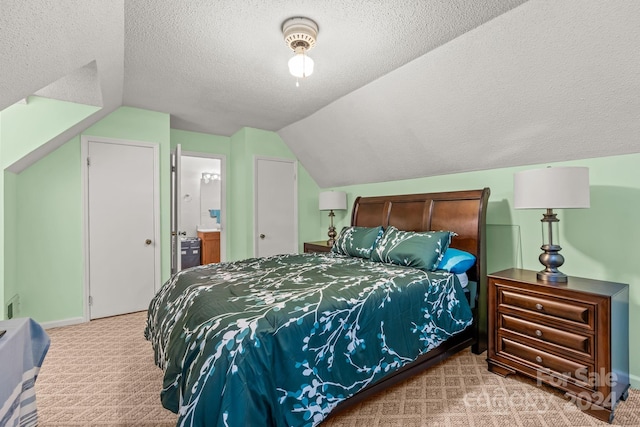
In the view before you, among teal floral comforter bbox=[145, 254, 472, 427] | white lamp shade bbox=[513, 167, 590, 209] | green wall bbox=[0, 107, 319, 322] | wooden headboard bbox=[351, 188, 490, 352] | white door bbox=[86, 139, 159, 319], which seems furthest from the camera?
white door bbox=[86, 139, 159, 319]

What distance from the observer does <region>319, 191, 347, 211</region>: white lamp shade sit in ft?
13.6

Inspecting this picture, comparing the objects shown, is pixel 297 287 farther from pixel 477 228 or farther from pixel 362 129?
pixel 362 129

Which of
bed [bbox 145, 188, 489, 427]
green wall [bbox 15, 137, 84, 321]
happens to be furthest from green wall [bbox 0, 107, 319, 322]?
bed [bbox 145, 188, 489, 427]

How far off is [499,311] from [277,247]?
303 centimetres

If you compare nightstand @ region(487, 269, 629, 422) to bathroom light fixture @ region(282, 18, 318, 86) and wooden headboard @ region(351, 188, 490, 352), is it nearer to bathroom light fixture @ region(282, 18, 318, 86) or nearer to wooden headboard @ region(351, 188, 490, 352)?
wooden headboard @ region(351, 188, 490, 352)

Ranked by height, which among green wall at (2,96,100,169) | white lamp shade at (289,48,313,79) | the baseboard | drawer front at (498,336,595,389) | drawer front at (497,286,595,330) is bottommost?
the baseboard

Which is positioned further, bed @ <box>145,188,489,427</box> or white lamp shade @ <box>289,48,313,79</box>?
white lamp shade @ <box>289,48,313,79</box>

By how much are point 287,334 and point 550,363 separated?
1.78 m

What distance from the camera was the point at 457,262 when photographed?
2438 millimetres

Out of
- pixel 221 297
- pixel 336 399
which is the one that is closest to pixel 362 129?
pixel 221 297

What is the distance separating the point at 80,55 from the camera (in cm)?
188

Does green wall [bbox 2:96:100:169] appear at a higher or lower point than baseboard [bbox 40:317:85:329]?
higher

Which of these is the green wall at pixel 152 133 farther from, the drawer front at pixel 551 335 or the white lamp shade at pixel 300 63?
the drawer front at pixel 551 335

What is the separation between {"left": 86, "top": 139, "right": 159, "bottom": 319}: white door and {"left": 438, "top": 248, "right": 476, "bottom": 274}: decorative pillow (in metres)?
3.23
